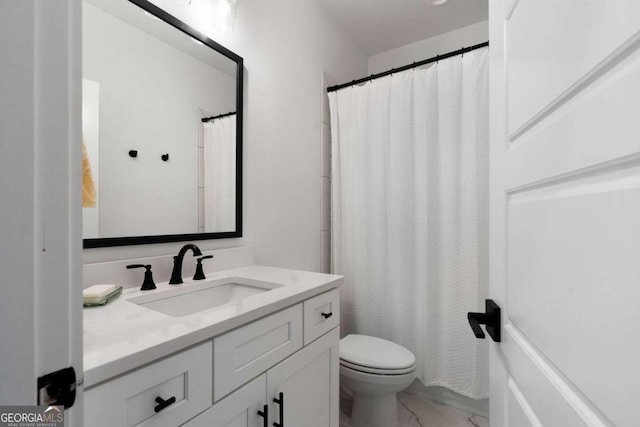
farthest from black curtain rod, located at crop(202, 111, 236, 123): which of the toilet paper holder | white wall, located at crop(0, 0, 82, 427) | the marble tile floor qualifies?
the marble tile floor

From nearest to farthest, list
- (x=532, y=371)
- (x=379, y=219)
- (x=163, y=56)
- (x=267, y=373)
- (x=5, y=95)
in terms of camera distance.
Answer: (x=5, y=95) → (x=532, y=371) → (x=267, y=373) → (x=163, y=56) → (x=379, y=219)

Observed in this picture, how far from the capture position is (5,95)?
297 mm

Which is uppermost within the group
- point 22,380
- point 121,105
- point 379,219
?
point 121,105

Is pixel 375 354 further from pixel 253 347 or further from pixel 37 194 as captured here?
pixel 37 194

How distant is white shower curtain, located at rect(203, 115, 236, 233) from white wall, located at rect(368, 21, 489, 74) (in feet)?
5.45

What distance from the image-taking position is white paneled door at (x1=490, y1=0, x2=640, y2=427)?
0.29 metres

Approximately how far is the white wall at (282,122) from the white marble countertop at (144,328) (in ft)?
1.38

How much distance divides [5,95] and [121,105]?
2.85ft

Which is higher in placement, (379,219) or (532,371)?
(379,219)

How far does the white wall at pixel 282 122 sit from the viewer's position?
1482mm

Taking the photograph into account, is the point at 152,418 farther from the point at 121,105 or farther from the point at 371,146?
the point at 371,146

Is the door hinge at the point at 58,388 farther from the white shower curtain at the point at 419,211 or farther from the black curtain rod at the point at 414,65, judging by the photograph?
the black curtain rod at the point at 414,65

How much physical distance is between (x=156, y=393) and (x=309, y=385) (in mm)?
599

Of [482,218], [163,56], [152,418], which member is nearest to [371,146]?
[482,218]
